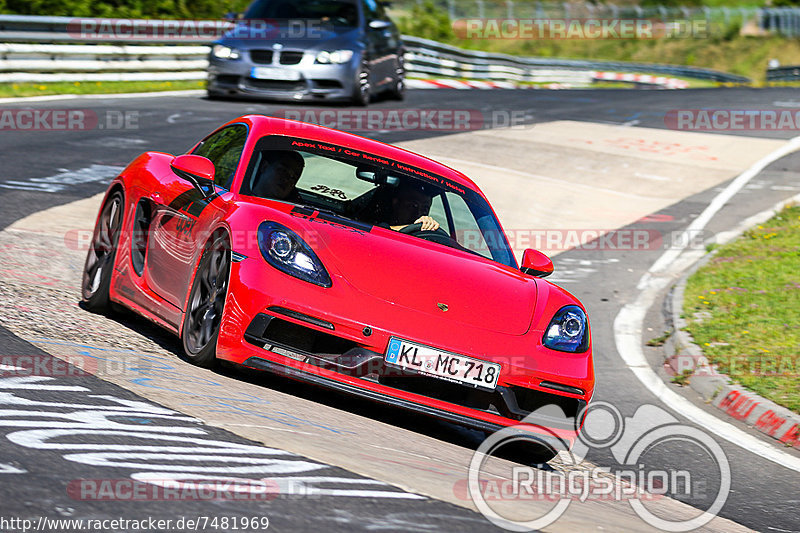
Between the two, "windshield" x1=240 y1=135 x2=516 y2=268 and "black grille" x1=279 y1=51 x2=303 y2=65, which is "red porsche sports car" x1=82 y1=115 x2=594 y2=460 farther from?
"black grille" x1=279 y1=51 x2=303 y2=65

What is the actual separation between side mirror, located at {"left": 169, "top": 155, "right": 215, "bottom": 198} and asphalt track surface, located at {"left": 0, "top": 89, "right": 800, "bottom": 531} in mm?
1279

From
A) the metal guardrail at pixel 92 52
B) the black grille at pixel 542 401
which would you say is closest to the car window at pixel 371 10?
the metal guardrail at pixel 92 52

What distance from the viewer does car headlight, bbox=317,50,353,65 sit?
18359 mm

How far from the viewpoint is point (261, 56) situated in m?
18.2

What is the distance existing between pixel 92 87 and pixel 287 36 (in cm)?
384

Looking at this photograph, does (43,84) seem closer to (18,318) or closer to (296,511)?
(18,318)

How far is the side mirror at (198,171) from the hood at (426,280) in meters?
0.83

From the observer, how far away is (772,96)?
2747 centimetres

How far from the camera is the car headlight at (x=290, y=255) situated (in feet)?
18.1

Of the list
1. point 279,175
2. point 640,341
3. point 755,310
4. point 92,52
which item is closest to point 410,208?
point 279,175

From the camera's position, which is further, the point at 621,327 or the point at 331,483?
the point at 621,327

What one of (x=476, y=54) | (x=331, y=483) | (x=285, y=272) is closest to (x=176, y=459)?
(x=331, y=483)

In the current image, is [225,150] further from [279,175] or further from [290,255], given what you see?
[290,255]

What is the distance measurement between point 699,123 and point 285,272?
56.5 ft
